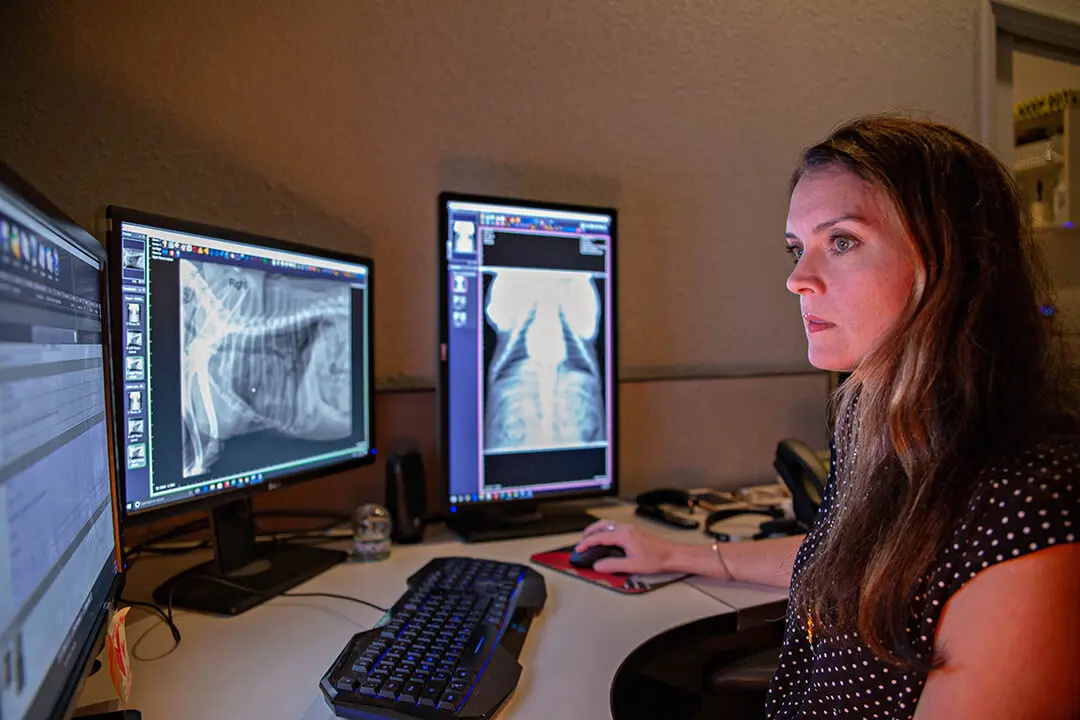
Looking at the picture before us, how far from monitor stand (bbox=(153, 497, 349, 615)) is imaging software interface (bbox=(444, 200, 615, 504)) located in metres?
0.30

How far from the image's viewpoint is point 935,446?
2.11 feet

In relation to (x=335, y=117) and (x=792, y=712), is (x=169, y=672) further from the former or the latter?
(x=335, y=117)

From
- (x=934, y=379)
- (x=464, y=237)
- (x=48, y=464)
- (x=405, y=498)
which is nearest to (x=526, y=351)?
(x=464, y=237)

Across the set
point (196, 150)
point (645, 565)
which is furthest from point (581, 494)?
point (196, 150)

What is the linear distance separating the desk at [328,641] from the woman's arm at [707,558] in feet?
0.06

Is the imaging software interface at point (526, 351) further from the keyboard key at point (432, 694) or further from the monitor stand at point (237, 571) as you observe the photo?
the keyboard key at point (432, 694)

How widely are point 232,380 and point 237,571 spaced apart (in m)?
0.29

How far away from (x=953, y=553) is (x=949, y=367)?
0.56ft

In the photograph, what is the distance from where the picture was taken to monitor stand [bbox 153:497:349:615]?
3.13ft

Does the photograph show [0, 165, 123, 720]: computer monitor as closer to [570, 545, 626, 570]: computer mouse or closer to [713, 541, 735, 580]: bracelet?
[570, 545, 626, 570]: computer mouse

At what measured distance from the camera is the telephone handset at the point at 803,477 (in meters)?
1.29

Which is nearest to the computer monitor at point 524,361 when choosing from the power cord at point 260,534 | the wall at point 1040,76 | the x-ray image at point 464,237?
the x-ray image at point 464,237

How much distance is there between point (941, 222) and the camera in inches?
26.7

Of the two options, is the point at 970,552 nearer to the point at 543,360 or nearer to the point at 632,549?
the point at 632,549
